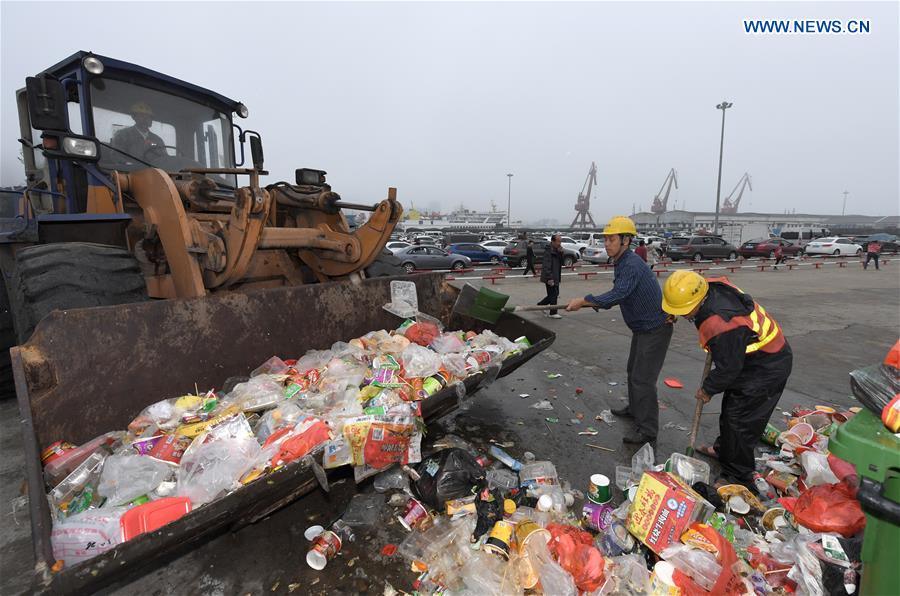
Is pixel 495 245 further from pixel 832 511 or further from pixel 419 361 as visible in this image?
pixel 832 511

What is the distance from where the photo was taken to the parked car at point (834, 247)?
29.1m

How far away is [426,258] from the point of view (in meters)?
18.4

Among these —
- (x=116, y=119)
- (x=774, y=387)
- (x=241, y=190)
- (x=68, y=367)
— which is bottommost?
(x=774, y=387)

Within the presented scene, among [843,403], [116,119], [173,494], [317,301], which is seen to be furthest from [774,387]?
[116,119]

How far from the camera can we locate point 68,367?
95.1 inches

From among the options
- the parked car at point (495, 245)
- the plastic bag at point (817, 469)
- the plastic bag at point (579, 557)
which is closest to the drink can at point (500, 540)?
the plastic bag at point (579, 557)

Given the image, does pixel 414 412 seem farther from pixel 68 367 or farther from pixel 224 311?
pixel 68 367

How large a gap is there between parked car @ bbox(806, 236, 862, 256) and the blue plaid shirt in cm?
3432

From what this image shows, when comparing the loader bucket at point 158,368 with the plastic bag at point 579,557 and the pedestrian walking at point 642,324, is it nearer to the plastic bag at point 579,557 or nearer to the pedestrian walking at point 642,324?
the pedestrian walking at point 642,324

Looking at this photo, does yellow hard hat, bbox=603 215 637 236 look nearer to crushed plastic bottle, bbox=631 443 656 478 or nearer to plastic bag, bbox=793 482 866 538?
crushed plastic bottle, bbox=631 443 656 478

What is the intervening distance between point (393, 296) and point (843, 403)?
4.57 meters

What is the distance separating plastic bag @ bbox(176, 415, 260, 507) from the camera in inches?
85.1

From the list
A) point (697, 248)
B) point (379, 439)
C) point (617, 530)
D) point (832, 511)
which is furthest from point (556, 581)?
point (697, 248)

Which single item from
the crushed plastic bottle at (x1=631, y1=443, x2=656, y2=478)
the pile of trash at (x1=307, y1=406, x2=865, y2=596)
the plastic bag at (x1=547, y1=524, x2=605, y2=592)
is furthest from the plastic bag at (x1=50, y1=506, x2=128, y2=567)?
the crushed plastic bottle at (x1=631, y1=443, x2=656, y2=478)
